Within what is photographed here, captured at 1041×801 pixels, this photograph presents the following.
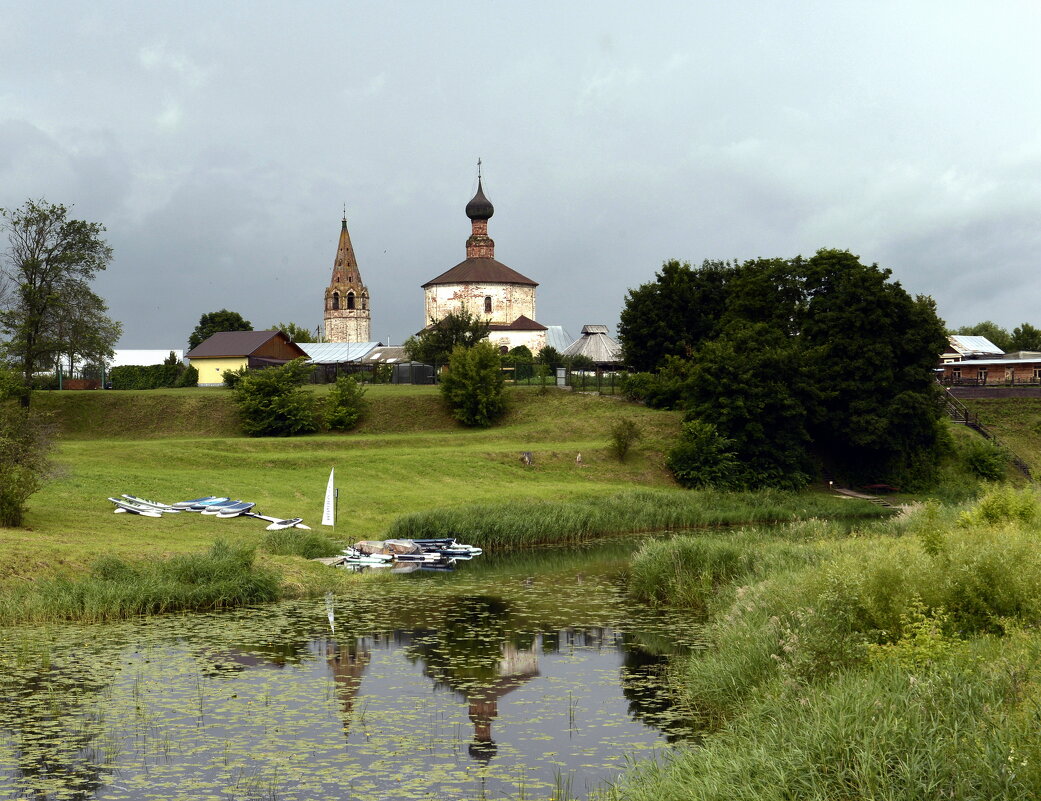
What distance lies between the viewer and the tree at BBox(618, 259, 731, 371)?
73625mm

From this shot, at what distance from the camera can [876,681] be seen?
12734 millimetres

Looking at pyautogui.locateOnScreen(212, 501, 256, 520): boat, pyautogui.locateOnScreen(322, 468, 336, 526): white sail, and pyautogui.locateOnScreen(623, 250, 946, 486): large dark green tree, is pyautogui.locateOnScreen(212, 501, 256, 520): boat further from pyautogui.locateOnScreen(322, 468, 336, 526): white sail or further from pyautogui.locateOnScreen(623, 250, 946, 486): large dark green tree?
pyautogui.locateOnScreen(623, 250, 946, 486): large dark green tree

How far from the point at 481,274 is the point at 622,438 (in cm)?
5201

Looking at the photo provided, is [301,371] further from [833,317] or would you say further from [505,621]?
[505,621]

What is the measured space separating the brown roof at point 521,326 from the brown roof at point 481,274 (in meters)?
5.18

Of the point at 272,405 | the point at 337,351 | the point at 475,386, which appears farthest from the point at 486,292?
the point at 272,405

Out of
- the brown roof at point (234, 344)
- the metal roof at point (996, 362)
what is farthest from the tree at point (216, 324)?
the metal roof at point (996, 362)

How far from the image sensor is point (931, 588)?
15969 mm

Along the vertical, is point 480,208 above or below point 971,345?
above

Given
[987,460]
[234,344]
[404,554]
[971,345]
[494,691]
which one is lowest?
[494,691]

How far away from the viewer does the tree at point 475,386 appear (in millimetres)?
65562

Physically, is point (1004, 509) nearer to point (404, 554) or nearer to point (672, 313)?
point (404, 554)

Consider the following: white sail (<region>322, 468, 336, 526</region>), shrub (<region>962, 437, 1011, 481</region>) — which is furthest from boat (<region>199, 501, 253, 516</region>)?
shrub (<region>962, 437, 1011, 481</region>)

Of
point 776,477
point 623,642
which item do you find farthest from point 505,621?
point 776,477
